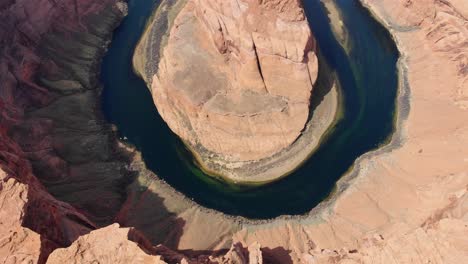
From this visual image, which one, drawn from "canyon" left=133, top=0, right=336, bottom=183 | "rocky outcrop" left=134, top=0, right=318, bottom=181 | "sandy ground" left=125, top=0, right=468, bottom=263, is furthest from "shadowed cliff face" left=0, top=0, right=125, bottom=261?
"sandy ground" left=125, top=0, right=468, bottom=263

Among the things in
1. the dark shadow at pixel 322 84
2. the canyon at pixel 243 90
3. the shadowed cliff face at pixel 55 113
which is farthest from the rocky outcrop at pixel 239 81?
the shadowed cliff face at pixel 55 113

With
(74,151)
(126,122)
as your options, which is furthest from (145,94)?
(74,151)

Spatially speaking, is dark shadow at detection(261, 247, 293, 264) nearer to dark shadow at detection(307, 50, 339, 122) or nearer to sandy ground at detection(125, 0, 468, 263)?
sandy ground at detection(125, 0, 468, 263)

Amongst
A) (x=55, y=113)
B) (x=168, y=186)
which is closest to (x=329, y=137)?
(x=168, y=186)

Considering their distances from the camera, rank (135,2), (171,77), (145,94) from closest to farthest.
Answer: (171,77) → (145,94) → (135,2)

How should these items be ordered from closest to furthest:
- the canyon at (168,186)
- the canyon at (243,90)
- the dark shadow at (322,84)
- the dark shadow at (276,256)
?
1. the canyon at (168,186)
2. the dark shadow at (276,256)
3. the canyon at (243,90)
4. the dark shadow at (322,84)

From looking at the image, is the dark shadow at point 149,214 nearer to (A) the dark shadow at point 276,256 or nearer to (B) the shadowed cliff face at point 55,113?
(B) the shadowed cliff face at point 55,113

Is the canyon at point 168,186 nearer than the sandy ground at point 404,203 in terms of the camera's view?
Yes

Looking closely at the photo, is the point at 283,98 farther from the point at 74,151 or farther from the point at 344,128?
the point at 74,151
